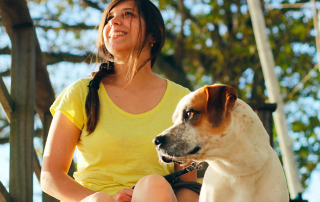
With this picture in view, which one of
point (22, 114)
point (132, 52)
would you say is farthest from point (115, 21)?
point (22, 114)

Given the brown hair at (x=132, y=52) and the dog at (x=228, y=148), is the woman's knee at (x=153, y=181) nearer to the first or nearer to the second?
the dog at (x=228, y=148)

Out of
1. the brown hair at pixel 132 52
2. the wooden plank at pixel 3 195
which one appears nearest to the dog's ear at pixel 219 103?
the brown hair at pixel 132 52

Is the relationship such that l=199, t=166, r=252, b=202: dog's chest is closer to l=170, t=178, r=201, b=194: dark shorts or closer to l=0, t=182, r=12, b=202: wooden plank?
l=170, t=178, r=201, b=194: dark shorts

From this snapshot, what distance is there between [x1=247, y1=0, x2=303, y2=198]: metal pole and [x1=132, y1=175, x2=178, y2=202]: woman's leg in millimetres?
1219

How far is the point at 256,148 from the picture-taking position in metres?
1.66

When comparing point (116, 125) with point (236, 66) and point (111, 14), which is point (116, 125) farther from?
point (236, 66)

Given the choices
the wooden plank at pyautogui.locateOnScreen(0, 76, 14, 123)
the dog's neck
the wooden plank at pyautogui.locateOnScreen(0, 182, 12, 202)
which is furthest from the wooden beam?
the dog's neck

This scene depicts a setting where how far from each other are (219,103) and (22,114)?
1.09 metres

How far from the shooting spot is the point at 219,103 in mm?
1631

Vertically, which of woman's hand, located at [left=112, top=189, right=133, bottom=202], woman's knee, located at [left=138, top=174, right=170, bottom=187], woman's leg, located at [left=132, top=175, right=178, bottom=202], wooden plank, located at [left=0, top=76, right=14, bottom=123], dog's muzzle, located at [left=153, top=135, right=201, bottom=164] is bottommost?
woman's hand, located at [left=112, top=189, right=133, bottom=202]

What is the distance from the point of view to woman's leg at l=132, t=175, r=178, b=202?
5.30ft

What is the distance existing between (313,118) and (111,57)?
5954 mm

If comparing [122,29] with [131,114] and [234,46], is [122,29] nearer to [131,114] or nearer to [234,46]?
[131,114]

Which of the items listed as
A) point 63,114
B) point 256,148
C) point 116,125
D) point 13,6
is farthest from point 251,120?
point 13,6
